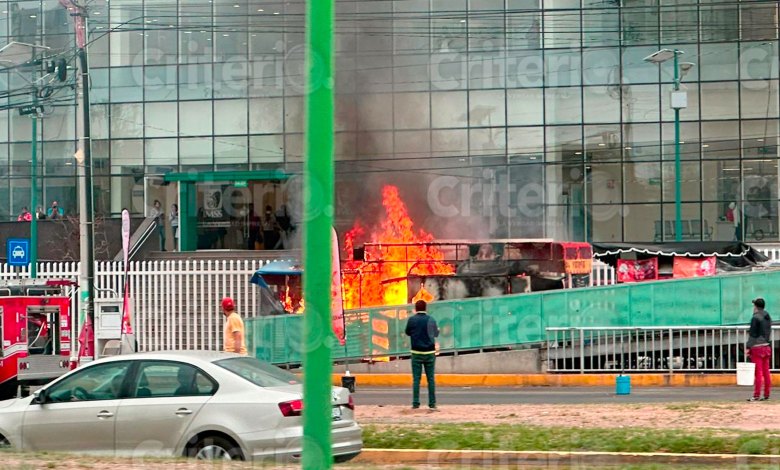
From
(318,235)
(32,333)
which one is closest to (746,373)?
(32,333)

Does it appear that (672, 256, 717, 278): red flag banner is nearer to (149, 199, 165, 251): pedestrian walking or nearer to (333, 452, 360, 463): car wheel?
(333, 452, 360, 463): car wheel

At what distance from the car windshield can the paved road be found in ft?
25.1

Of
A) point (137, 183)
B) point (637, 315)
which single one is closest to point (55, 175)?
point (137, 183)

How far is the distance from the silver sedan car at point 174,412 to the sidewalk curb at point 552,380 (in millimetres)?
12458

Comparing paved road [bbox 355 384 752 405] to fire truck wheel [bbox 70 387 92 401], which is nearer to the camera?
fire truck wheel [bbox 70 387 92 401]

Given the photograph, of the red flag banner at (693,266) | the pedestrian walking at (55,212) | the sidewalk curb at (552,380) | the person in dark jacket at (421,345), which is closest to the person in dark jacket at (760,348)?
the sidewalk curb at (552,380)

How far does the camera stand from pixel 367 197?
133 feet

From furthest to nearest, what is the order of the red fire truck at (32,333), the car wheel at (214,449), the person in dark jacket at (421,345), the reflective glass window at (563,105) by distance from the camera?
the reflective glass window at (563,105) → the red fire truck at (32,333) → the person in dark jacket at (421,345) → the car wheel at (214,449)

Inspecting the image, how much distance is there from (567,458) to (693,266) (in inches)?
688

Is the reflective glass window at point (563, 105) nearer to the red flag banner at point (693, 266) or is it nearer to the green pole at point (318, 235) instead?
the red flag banner at point (693, 266)

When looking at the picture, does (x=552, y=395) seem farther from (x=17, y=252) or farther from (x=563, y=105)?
(x=563, y=105)

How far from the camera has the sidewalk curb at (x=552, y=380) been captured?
930 inches

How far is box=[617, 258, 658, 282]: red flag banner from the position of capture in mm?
28766

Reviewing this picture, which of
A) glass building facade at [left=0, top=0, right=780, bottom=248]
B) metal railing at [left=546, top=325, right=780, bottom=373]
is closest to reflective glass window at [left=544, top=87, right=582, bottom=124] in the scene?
glass building facade at [left=0, top=0, right=780, bottom=248]
